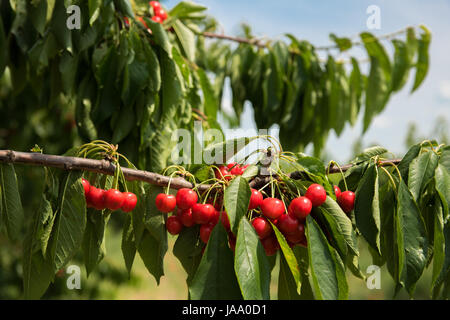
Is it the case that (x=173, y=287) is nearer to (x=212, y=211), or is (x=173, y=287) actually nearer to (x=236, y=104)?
(x=236, y=104)

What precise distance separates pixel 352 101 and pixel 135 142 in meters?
1.46

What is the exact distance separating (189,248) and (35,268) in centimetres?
47

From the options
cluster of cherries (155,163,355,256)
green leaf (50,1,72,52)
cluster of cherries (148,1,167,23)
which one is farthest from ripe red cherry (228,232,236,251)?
cluster of cherries (148,1,167,23)

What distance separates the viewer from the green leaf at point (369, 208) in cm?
115

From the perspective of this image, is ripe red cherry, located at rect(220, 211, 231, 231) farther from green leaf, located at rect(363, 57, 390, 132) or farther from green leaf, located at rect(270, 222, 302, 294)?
green leaf, located at rect(363, 57, 390, 132)

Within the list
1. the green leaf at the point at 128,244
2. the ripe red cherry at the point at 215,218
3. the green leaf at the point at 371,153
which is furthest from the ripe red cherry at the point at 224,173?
the green leaf at the point at 371,153

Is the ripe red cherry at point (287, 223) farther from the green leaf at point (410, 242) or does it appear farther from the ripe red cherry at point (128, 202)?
the ripe red cherry at point (128, 202)

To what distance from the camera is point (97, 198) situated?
127cm

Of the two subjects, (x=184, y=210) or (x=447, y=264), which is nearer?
(x=447, y=264)

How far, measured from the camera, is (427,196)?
1.26 metres

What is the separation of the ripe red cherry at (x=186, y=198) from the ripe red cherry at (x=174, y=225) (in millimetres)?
77
